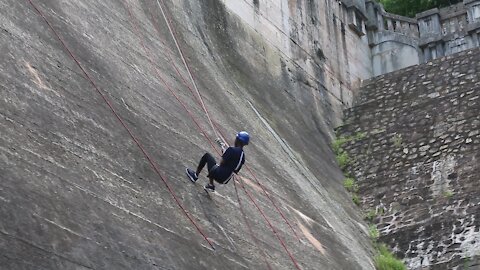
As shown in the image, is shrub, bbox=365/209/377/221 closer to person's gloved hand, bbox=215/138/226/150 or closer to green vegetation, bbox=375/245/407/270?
green vegetation, bbox=375/245/407/270

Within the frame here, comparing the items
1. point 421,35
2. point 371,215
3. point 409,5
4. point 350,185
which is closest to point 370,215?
point 371,215

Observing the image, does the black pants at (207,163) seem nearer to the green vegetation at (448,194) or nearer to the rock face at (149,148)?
the rock face at (149,148)

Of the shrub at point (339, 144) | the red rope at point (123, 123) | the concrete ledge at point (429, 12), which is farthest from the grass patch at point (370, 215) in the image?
the concrete ledge at point (429, 12)

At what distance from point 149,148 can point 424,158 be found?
724 centimetres

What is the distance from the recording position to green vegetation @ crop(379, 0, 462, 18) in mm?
27016

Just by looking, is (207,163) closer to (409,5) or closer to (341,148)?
(341,148)

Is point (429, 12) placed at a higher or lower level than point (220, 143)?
higher

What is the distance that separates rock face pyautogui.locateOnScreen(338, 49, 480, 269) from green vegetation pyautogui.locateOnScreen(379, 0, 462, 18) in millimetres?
8873

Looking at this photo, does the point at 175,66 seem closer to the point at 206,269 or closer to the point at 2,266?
the point at 206,269

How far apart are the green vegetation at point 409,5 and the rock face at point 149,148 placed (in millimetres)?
12158

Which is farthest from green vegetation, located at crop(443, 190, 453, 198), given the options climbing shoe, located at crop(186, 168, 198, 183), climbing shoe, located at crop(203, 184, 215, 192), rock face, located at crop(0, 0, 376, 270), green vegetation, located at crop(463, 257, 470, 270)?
climbing shoe, located at crop(186, 168, 198, 183)

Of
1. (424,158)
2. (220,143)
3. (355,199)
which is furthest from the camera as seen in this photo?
(424,158)

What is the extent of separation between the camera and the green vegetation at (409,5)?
88.6 feet

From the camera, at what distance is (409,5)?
27578mm
